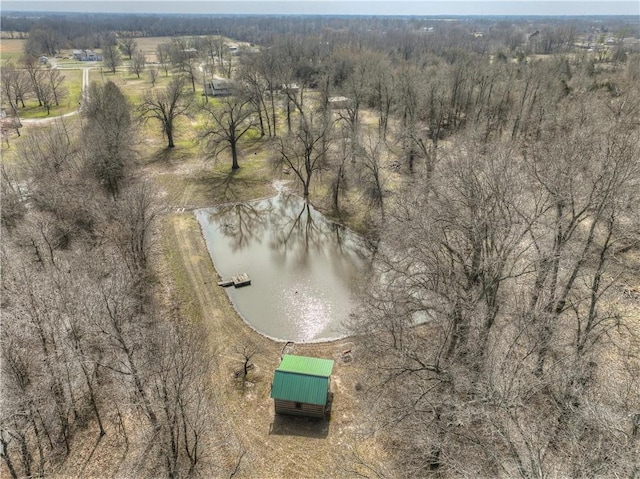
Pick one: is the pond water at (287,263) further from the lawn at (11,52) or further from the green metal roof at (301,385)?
the lawn at (11,52)

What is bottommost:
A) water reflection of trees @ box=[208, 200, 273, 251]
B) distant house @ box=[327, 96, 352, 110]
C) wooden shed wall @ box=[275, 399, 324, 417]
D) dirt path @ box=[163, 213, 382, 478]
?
dirt path @ box=[163, 213, 382, 478]

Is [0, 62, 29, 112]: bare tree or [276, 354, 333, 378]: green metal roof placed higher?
[0, 62, 29, 112]: bare tree

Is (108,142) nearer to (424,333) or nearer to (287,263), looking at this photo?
(287,263)

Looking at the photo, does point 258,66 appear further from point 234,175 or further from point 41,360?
point 41,360

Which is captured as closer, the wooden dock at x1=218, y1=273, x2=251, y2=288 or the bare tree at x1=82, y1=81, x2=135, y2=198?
the wooden dock at x1=218, y1=273, x2=251, y2=288

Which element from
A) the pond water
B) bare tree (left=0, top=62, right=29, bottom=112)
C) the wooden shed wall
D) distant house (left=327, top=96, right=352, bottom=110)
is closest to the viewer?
the wooden shed wall

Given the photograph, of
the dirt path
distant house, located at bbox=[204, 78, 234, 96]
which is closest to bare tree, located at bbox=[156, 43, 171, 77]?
distant house, located at bbox=[204, 78, 234, 96]

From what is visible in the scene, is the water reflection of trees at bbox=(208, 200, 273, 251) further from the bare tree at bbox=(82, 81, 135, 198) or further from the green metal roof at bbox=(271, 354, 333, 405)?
the green metal roof at bbox=(271, 354, 333, 405)
